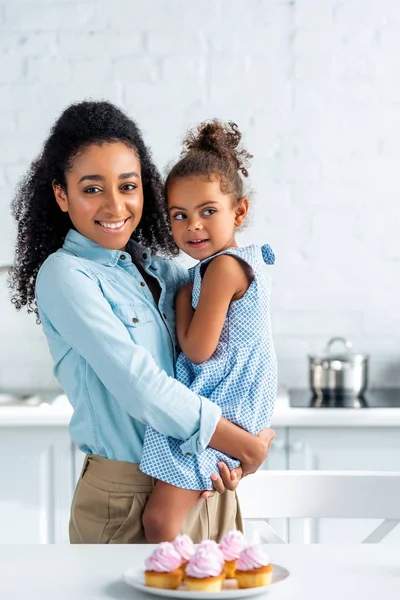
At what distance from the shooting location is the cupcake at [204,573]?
0.96 meters

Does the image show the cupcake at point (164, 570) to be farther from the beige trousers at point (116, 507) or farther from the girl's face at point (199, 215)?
the girl's face at point (199, 215)

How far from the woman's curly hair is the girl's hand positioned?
498 mm

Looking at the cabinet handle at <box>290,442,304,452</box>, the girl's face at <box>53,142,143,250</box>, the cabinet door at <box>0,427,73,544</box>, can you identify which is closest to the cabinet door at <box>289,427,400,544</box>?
the cabinet handle at <box>290,442,304,452</box>

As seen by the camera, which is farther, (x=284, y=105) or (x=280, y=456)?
(x=284, y=105)

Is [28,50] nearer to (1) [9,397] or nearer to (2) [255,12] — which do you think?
(2) [255,12]

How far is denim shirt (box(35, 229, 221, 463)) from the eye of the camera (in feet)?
4.45

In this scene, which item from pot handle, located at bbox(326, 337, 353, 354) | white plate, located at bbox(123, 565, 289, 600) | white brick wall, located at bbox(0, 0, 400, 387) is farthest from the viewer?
white brick wall, located at bbox(0, 0, 400, 387)

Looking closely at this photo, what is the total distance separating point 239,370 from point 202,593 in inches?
23.8

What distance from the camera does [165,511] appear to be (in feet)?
4.62

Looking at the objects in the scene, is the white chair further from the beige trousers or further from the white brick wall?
the white brick wall

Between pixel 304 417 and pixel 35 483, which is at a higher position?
pixel 304 417

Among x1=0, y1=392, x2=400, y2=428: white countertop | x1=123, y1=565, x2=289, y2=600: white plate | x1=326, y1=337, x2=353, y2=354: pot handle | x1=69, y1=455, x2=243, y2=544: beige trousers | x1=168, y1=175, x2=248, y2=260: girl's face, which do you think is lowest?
x1=0, y1=392, x2=400, y2=428: white countertop

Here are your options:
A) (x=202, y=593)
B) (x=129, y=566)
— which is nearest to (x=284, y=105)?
(x=129, y=566)

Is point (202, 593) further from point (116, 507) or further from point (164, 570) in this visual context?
point (116, 507)
